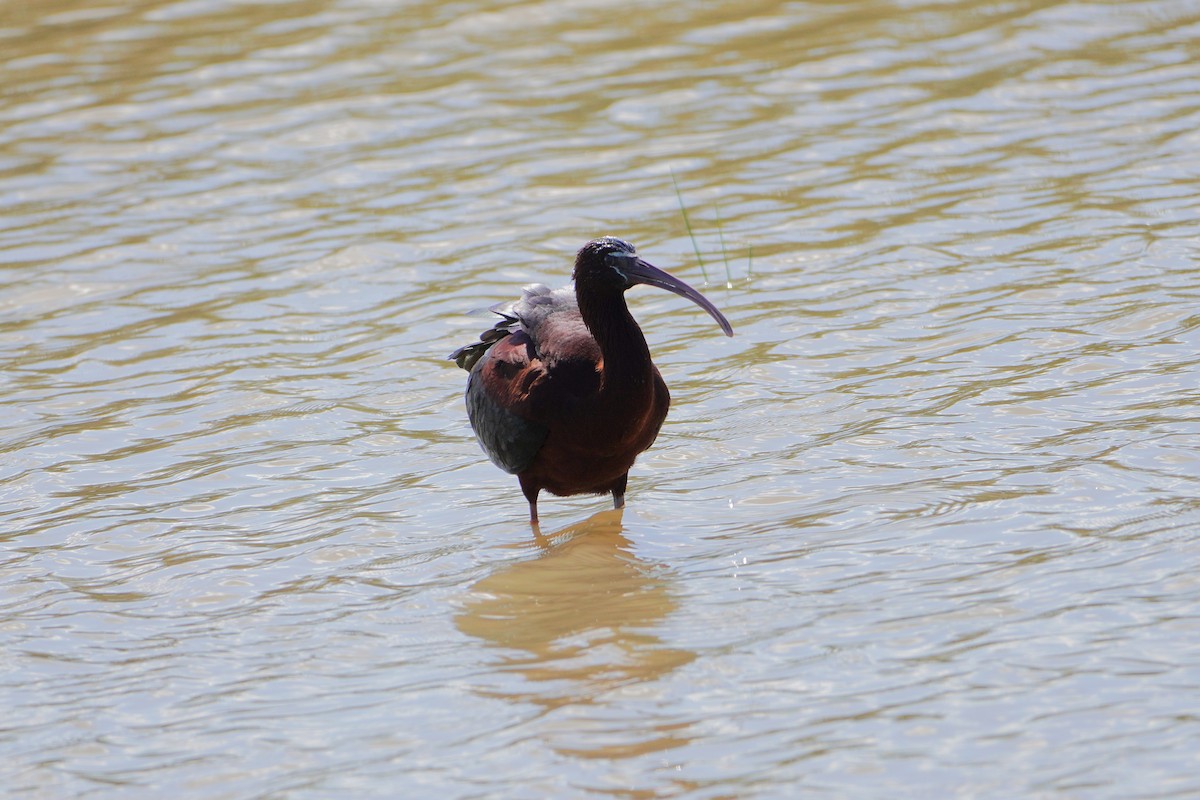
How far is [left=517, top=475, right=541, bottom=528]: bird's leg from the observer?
695cm

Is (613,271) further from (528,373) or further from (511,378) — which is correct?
(511,378)

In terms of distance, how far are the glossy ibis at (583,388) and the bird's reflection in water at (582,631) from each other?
0.38m

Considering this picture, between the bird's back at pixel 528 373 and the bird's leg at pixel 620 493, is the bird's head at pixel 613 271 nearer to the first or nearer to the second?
the bird's back at pixel 528 373

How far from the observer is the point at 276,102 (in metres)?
13.6

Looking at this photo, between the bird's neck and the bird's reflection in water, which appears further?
the bird's neck

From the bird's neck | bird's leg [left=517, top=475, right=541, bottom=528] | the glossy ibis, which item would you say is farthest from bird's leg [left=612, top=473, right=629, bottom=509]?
the bird's neck

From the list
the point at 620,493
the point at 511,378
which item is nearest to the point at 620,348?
the point at 511,378

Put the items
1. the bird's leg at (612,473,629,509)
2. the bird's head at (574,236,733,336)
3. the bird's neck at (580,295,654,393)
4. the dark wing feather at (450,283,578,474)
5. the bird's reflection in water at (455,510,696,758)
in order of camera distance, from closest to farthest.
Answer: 1. the bird's reflection in water at (455,510,696,758)
2. the bird's neck at (580,295,654,393)
3. the bird's head at (574,236,733,336)
4. the dark wing feather at (450,283,578,474)
5. the bird's leg at (612,473,629,509)

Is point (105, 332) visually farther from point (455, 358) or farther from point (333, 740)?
point (333, 740)

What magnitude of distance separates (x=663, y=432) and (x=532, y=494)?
1.20m

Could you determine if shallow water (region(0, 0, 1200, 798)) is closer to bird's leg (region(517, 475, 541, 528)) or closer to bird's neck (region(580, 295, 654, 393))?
bird's leg (region(517, 475, 541, 528))

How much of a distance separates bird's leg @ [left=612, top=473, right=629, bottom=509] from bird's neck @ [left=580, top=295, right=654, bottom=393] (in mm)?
651

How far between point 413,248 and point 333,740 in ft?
19.7

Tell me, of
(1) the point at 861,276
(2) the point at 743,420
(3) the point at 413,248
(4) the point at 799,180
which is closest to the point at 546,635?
(2) the point at 743,420
